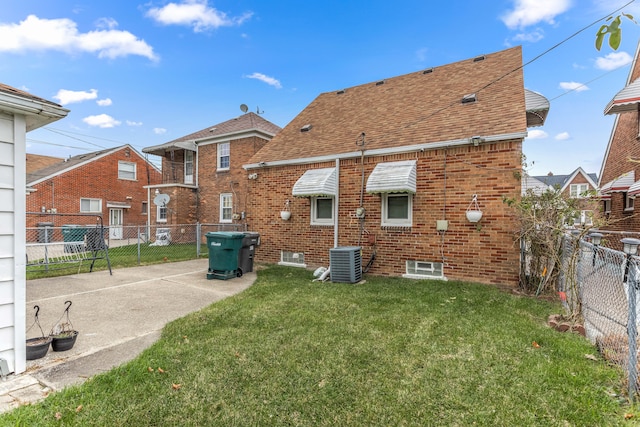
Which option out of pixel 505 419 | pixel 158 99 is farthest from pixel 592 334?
pixel 158 99

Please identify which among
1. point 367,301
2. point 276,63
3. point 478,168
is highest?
point 276,63

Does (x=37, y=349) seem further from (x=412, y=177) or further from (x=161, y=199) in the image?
(x=161, y=199)

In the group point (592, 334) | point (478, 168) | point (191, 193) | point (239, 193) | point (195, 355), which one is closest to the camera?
point (195, 355)

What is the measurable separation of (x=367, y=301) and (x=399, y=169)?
3576 mm

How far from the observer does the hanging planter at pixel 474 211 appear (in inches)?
277

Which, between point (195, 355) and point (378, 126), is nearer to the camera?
point (195, 355)

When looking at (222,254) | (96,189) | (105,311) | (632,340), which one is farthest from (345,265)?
(96,189)

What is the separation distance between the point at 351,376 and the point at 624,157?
1592 centimetres

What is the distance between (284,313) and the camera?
16.7 feet

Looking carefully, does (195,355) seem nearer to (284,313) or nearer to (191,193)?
(284,313)

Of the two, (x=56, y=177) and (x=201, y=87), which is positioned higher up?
(x=201, y=87)

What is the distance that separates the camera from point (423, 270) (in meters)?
7.99

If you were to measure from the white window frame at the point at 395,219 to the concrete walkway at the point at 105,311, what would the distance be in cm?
394

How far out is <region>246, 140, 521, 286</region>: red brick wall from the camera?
22.8 feet
